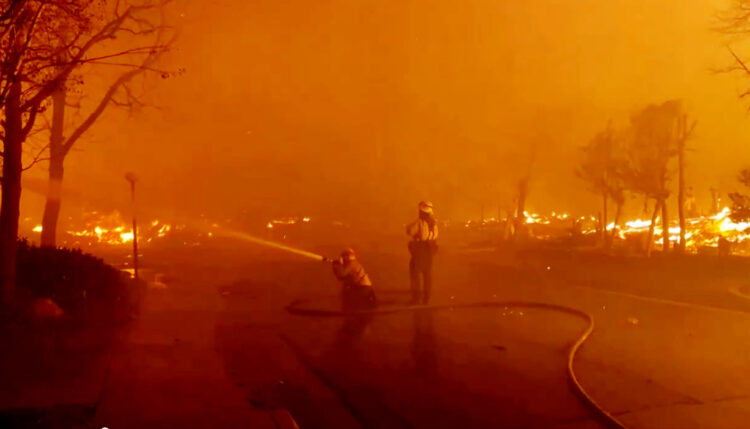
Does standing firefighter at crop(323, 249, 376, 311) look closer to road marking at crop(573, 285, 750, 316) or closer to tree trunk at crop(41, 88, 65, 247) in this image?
road marking at crop(573, 285, 750, 316)

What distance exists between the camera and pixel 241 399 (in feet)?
23.4

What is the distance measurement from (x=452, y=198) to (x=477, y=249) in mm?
25063

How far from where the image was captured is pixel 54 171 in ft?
51.2

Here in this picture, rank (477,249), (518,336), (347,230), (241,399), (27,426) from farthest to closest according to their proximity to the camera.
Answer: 1. (347,230)
2. (477,249)
3. (518,336)
4. (241,399)
5. (27,426)

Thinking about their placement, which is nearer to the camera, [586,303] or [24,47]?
[24,47]

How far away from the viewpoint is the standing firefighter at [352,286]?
44.1 ft

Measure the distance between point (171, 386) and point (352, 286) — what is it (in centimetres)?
625

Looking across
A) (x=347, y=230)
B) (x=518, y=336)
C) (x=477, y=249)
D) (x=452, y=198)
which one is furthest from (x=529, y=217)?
(x=518, y=336)

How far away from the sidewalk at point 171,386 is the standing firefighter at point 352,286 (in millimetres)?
2672

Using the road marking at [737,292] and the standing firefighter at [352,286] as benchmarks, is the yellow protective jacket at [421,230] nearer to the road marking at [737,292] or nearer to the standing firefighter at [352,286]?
the standing firefighter at [352,286]

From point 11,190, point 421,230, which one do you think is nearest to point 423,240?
point 421,230

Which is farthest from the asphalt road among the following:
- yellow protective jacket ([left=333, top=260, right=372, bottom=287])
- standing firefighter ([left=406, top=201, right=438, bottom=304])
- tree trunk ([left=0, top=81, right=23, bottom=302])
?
tree trunk ([left=0, top=81, right=23, bottom=302])

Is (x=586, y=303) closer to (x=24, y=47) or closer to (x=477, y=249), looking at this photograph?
(x=24, y=47)

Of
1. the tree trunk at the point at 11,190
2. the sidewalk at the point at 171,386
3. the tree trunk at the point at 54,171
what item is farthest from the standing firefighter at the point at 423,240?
the tree trunk at the point at 54,171
